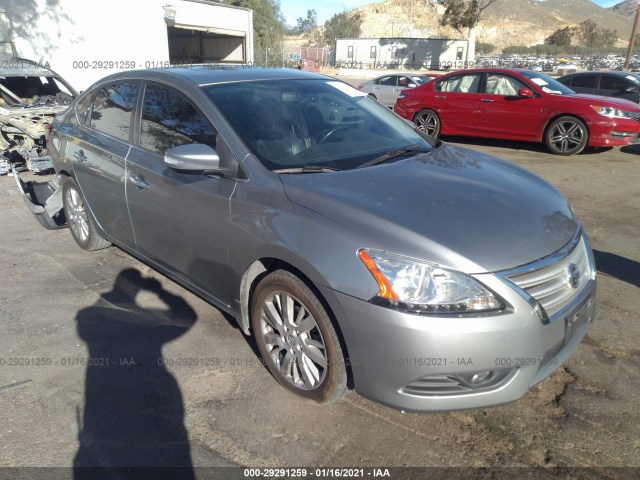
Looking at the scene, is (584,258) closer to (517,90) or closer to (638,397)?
(638,397)

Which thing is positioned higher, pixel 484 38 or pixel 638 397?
pixel 484 38

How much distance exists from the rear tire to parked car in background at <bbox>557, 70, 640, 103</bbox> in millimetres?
12664

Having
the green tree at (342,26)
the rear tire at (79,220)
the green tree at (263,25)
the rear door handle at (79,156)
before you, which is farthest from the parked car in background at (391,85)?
the green tree at (342,26)

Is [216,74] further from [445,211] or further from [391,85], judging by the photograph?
[391,85]

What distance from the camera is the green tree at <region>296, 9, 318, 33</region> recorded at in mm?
111975

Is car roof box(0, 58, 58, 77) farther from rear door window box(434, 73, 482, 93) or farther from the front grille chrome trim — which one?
the front grille chrome trim

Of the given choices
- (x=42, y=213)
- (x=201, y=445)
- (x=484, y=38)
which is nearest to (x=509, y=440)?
(x=201, y=445)

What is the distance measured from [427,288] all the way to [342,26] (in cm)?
9481

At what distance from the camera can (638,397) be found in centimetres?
279

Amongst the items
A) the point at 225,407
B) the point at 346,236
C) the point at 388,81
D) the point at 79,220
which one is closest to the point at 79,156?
the point at 79,220

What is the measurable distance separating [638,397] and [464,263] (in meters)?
1.47

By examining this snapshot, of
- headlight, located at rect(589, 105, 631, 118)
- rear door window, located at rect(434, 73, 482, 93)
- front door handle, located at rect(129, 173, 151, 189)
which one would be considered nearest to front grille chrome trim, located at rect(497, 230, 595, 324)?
front door handle, located at rect(129, 173, 151, 189)

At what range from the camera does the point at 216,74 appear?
3600mm

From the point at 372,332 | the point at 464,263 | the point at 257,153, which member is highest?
the point at 257,153
